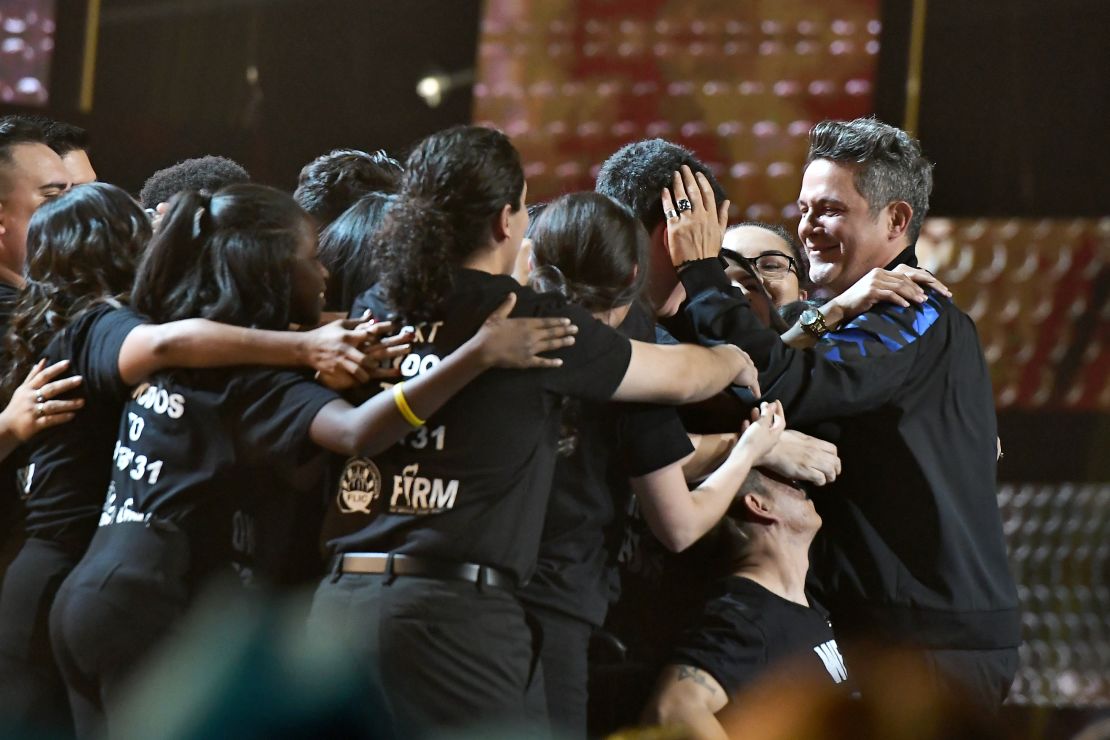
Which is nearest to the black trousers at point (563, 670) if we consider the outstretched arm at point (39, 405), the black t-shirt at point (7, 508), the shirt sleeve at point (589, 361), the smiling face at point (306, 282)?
the shirt sleeve at point (589, 361)

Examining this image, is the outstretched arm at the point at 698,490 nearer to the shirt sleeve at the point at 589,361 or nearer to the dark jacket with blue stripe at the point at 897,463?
the dark jacket with blue stripe at the point at 897,463

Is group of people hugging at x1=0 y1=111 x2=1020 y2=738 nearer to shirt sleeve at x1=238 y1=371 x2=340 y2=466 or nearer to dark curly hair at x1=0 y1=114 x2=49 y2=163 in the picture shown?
shirt sleeve at x1=238 y1=371 x2=340 y2=466

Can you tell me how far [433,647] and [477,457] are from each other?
0.28 m

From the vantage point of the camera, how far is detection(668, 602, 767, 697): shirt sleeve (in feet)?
7.98

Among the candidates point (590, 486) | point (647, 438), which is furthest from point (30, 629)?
point (647, 438)

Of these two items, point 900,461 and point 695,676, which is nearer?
point 695,676

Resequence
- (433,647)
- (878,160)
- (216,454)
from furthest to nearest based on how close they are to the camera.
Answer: (878,160), (216,454), (433,647)

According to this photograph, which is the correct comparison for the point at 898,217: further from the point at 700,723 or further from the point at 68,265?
the point at 68,265

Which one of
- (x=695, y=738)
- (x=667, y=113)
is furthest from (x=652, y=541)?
(x=667, y=113)

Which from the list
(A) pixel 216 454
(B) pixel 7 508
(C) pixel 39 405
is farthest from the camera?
(B) pixel 7 508

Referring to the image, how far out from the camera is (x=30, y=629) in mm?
2309

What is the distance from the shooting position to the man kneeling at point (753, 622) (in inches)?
95.3

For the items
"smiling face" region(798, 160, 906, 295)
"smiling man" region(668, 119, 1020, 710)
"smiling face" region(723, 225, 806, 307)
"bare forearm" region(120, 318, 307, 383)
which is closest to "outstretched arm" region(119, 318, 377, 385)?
"bare forearm" region(120, 318, 307, 383)

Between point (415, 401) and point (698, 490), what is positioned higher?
point (415, 401)
